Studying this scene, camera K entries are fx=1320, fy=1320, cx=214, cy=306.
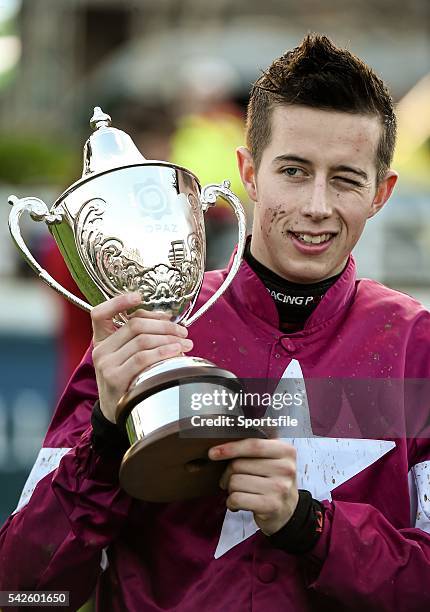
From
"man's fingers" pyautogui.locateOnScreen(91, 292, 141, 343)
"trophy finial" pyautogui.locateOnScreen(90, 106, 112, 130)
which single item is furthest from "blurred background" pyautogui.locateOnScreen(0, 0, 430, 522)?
"man's fingers" pyautogui.locateOnScreen(91, 292, 141, 343)

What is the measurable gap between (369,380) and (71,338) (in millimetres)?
2671

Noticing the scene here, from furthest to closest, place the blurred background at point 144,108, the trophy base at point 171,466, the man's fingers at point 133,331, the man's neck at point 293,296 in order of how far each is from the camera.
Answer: the blurred background at point 144,108 < the man's neck at point 293,296 < the man's fingers at point 133,331 < the trophy base at point 171,466

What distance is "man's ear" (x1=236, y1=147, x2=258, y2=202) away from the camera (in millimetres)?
2516

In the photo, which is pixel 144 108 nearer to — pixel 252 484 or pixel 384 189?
pixel 384 189

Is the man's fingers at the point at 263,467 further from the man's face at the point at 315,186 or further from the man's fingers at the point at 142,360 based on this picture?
the man's face at the point at 315,186

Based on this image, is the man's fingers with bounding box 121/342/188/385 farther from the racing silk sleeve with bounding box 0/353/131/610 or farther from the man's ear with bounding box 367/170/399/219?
the man's ear with bounding box 367/170/399/219

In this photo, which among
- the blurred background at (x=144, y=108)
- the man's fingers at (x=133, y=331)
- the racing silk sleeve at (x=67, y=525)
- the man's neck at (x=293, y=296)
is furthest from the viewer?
the blurred background at (x=144, y=108)

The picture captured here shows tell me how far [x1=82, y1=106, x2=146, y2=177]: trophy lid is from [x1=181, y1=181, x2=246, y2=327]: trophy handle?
15 cm

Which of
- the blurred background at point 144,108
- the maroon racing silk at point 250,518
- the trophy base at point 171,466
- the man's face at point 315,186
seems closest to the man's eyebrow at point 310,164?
the man's face at point 315,186

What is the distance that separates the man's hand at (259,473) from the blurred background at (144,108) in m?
2.66

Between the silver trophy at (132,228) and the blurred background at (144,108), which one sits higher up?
the blurred background at (144,108)

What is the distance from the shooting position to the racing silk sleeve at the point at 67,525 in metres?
2.28

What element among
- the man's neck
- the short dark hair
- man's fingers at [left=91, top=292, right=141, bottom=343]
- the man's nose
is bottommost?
man's fingers at [left=91, top=292, right=141, bottom=343]


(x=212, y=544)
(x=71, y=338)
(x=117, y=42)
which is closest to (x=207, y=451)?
(x=212, y=544)
